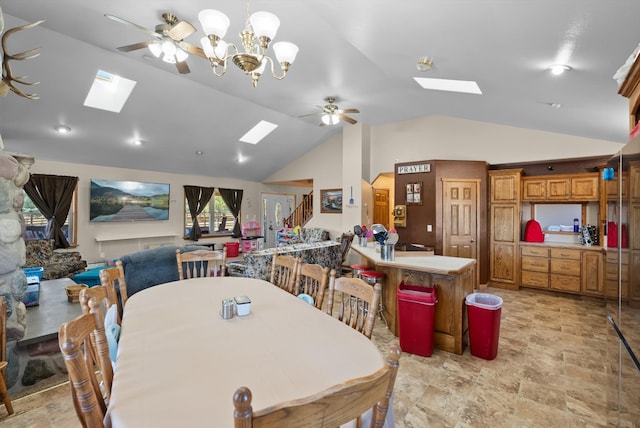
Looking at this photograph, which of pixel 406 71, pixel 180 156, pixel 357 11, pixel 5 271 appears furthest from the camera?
pixel 180 156

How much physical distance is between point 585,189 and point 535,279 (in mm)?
1729

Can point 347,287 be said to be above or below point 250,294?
above

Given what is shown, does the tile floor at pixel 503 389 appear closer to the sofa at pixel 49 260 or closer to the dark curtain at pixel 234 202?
the sofa at pixel 49 260

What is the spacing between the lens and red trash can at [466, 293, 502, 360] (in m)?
2.80

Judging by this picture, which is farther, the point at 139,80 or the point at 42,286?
the point at 139,80

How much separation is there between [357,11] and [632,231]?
2493 millimetres

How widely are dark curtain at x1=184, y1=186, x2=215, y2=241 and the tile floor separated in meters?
6.04

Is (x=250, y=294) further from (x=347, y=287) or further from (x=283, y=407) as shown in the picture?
(x=283, y=407)

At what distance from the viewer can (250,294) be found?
6.95 feet

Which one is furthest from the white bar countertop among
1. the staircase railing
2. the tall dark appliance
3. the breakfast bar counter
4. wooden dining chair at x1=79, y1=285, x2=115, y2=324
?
the staircase railing

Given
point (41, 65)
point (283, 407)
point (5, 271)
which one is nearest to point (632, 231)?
point (283, 407)

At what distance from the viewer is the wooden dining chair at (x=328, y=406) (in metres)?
0.56

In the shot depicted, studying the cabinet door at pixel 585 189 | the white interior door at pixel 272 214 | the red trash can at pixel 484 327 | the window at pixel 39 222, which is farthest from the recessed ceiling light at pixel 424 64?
the white interior door at pixel 272 214

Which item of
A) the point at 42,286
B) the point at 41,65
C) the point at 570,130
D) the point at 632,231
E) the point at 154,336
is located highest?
the point at 41,65
